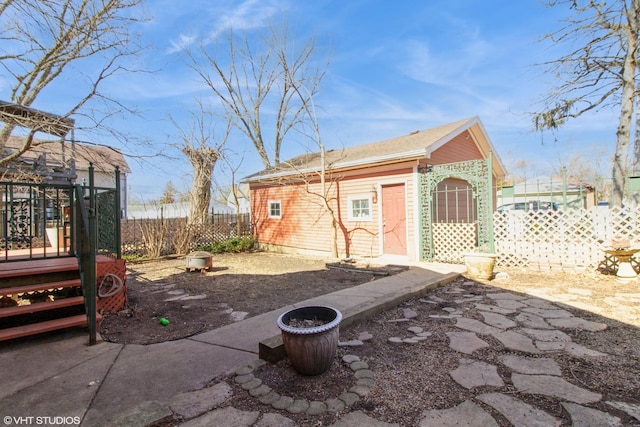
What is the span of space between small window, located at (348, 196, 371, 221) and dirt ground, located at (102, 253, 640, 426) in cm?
266

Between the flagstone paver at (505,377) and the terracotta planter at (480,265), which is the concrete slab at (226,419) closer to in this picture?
the flagstone paver at (505,377)

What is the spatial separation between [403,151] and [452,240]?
2558mm

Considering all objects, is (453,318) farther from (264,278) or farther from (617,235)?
(617,235)

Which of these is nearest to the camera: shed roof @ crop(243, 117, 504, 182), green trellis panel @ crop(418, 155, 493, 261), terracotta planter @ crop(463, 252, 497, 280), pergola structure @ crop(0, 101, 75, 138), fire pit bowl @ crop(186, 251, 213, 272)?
pergola structure @ crop(0, 101, 75, 138)

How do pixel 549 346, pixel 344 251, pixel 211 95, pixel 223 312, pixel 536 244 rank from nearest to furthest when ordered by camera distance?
pixel 549 346 < pixel 223 312 < pixel 536 244 < pixel 344 251 < pixel 211 95

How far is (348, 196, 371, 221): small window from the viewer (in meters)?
9.38

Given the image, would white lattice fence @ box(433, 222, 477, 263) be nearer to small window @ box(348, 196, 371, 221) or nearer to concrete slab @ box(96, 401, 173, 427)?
small window @ box(348, 196, 371, 221)

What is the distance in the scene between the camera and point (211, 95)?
16.6 meters

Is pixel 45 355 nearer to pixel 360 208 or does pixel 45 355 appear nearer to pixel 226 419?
pixel 226 419

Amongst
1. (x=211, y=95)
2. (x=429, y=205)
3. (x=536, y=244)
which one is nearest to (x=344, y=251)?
(x=429, y=205)

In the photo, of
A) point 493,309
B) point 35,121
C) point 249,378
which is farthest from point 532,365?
point 35,121

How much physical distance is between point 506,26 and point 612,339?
329 inches

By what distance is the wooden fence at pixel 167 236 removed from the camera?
1010cm

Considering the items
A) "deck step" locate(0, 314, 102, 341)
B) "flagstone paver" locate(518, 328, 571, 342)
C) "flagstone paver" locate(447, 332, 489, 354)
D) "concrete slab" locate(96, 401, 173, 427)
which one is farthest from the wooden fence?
"flagstone paver" locate(518, 328, 571, 342)
